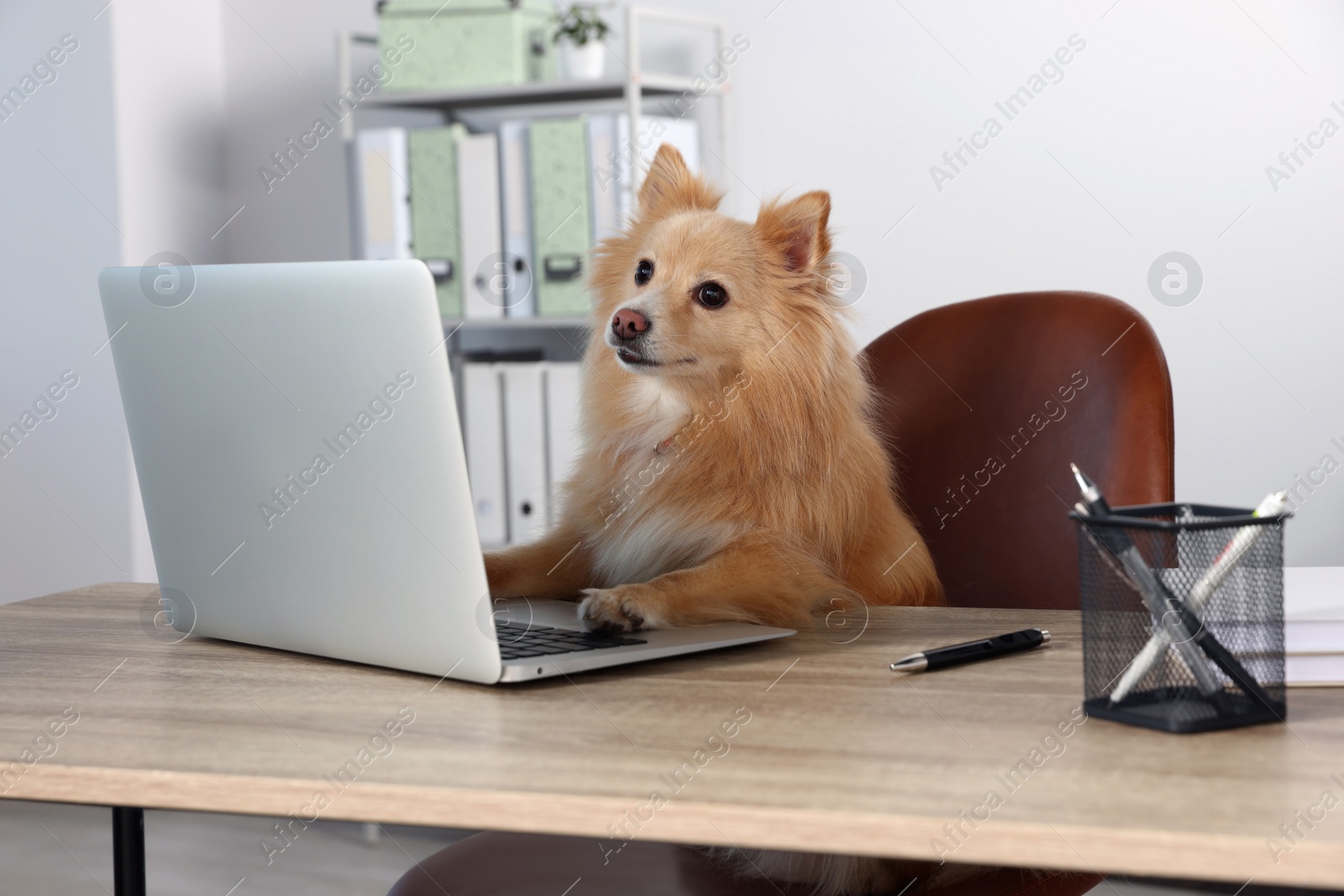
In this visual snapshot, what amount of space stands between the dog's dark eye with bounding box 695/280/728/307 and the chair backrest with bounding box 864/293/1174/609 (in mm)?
372

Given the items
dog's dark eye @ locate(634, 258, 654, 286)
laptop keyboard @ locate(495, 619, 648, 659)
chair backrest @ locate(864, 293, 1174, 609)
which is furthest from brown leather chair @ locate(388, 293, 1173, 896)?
dog's dark eye @ locate(634, 258, 654, 286)

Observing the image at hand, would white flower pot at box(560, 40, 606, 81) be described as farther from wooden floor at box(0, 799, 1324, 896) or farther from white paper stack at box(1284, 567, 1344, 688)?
white paper stack at box(1284, 567, 1344, 688)

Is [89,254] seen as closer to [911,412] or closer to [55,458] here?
[55,458]

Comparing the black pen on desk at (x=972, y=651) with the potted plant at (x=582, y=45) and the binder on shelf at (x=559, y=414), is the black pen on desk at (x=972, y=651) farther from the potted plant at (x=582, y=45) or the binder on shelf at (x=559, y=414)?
the potted plant at (x=582, y=45)

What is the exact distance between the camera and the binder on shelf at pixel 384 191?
118 inches

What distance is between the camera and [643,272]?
5.29ft

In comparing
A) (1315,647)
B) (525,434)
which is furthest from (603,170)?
(1315,647)

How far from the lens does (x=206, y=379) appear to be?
0.91 metres

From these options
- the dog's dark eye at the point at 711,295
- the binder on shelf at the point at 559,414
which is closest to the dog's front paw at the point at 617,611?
the dog's dark eye at the point at 711,295

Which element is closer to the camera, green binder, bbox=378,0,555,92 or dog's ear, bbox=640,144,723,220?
dog's ear, bbox=640,144,723,220

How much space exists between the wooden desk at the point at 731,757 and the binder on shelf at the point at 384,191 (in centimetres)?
220

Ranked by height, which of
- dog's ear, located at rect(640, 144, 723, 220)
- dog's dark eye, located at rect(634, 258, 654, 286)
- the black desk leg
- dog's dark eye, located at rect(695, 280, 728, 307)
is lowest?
the black desk leg

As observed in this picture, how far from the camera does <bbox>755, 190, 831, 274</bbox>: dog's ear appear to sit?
1515 millimetres

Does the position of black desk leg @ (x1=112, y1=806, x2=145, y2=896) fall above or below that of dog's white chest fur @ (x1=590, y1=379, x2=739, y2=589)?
below
